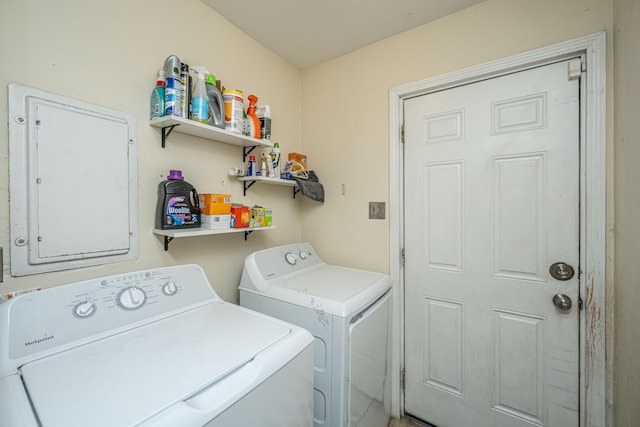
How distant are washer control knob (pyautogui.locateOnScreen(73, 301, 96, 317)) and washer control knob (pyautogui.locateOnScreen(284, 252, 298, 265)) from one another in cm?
96

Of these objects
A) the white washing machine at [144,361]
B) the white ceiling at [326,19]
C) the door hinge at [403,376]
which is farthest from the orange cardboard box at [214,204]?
the door hinge at [403,376]

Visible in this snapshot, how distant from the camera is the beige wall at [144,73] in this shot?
94 cm

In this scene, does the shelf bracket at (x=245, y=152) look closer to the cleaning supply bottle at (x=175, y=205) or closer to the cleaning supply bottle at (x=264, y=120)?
the cleaning supply bottle at (x=264, y=120)

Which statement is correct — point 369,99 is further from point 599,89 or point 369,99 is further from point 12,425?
point 12,425

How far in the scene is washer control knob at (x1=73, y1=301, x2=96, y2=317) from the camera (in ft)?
2.89

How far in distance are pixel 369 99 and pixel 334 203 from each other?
784 millimetres

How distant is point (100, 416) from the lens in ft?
1.85

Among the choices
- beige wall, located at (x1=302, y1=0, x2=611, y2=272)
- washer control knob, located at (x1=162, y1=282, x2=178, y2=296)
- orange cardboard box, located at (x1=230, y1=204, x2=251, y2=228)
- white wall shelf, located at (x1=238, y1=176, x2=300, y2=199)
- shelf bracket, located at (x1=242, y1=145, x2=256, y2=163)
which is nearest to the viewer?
washer control knob, located at (x1=162, y1=282, x2=178, y2=296)

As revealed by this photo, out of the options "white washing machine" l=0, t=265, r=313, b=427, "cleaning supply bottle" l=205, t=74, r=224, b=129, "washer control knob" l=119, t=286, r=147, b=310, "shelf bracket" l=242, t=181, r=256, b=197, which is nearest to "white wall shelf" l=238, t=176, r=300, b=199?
"shelf bracket" l=242, t=181, r=256, b=197

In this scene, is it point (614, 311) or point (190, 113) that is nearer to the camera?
point (614, 311)

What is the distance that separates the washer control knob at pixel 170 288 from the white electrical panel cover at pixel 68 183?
26cm

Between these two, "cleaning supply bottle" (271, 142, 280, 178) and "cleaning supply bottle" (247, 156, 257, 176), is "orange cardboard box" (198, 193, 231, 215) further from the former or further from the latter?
"cleaning supply bottle" (271, 142, 280, 178)

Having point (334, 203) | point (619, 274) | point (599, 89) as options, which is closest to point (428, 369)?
point (619, 274)

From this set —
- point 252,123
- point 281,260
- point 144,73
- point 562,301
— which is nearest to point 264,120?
point 252,123
